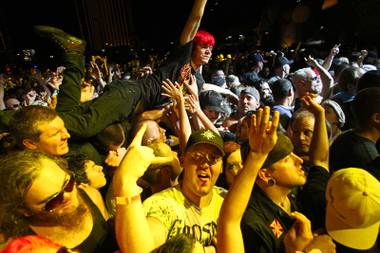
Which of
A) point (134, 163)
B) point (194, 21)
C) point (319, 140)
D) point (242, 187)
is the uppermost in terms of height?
point (194, 21)

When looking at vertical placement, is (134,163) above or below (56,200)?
above

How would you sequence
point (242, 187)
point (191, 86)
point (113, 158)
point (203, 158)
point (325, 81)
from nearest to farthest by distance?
point (242, 187), point (203, 158), point (113, 158), point (191, 86), point (325, 81)

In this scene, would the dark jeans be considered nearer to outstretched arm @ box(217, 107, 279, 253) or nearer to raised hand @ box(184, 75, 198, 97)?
raised hand @ box(184, 75, 198, 97)

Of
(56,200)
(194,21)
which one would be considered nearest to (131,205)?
(56,200)

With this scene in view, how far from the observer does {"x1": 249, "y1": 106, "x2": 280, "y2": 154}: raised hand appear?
1903mm

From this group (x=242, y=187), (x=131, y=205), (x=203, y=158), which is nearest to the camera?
(x=131, y=205)

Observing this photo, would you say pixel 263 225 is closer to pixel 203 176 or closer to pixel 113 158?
pixel 203 176

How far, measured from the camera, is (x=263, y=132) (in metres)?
1.91

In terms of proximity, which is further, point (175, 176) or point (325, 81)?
point (325, 81)

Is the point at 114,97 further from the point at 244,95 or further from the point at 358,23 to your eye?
the point at 358,23

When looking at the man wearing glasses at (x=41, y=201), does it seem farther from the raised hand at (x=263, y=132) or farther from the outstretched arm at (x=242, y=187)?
the raised hand at (x=263, y=132)

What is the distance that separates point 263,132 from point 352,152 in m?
1.78

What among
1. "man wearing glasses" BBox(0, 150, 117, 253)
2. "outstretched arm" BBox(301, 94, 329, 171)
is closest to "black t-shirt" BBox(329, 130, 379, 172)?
"outstretched arm" BBox(301, 94, 329, 171)

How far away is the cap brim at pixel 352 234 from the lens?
2250 millimetres
